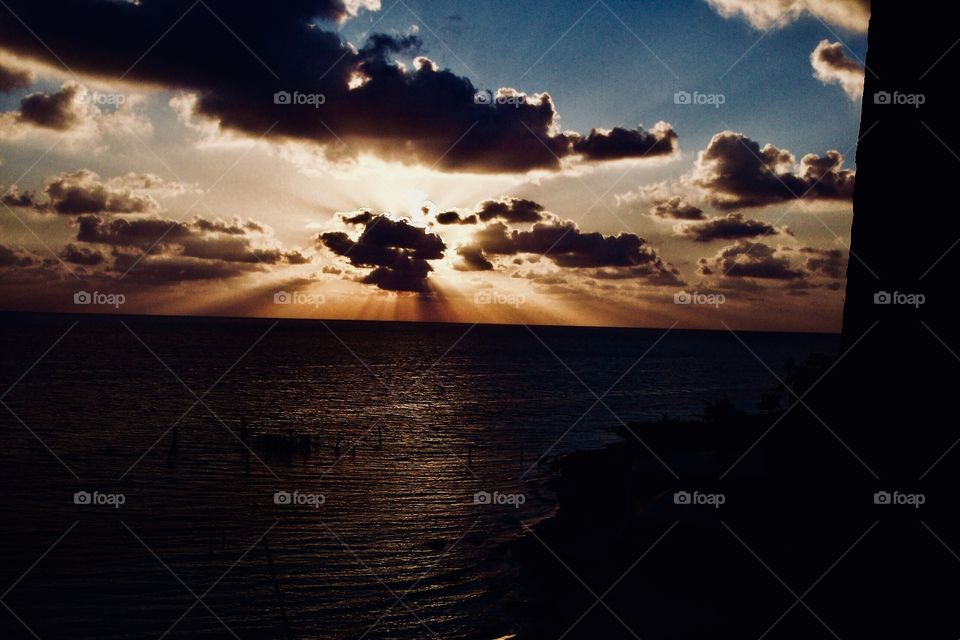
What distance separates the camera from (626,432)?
3928 cm

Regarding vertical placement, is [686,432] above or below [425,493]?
above

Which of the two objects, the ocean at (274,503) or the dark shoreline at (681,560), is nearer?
the dark shoreline at (681,560)

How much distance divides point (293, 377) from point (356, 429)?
4560cm

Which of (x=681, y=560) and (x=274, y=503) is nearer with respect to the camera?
(x=681, y=560)

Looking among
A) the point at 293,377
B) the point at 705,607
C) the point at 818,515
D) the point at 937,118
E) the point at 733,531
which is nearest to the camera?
the point at 937,118

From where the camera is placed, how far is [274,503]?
31250 mm

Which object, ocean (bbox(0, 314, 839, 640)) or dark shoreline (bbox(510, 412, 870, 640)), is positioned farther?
ocean (bbox(0, 314, 839, 640))

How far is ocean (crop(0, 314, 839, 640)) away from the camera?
19.5m

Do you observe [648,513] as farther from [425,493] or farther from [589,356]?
[589,356]

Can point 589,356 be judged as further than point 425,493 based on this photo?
Yes

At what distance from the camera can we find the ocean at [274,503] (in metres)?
19.5

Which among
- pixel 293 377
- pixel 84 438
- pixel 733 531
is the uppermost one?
pixel 293 377

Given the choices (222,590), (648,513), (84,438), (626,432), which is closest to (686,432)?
(626,432)

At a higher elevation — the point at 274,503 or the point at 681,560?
the point at 274,503
